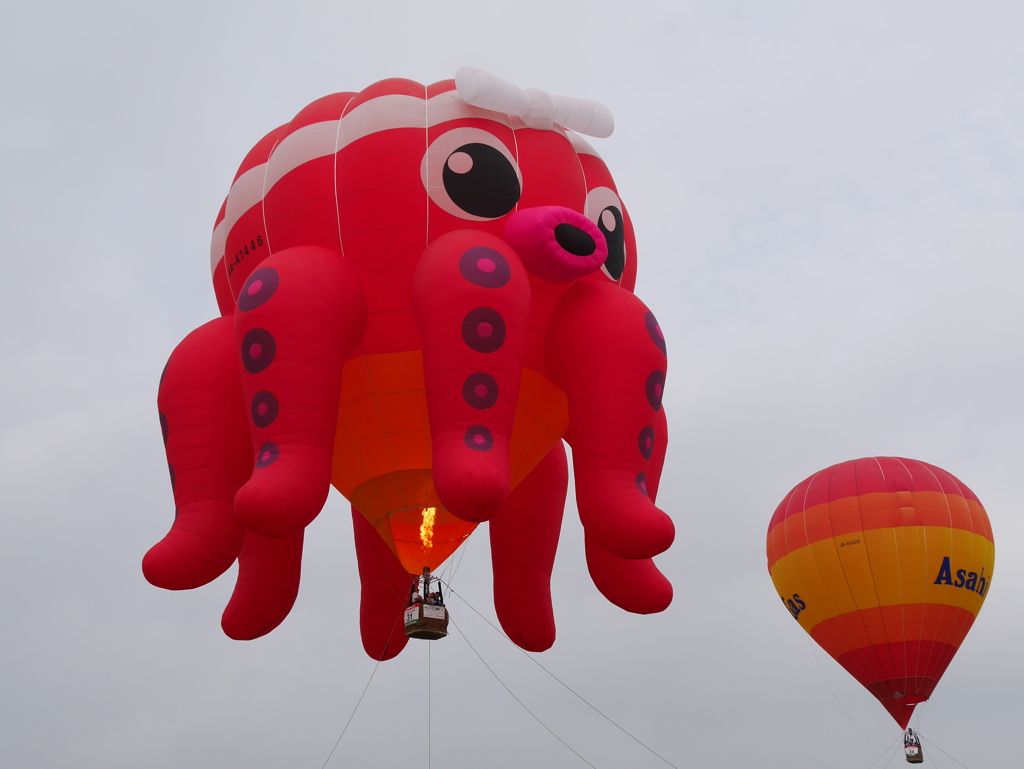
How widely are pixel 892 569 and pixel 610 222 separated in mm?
9502

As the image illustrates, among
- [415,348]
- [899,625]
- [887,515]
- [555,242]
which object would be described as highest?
[887,515]

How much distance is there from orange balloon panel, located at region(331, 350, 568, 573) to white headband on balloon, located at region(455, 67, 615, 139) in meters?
2.20

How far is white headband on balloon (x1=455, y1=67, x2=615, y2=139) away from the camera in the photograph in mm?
10516

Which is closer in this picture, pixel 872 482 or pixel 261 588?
pixel 261 588

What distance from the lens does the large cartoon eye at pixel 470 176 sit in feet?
33.8

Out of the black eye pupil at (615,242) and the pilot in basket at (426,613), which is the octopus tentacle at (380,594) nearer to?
the pilot in basket at (426,613)

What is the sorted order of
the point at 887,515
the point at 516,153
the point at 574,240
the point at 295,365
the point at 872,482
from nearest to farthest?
the point at 295,365, the point at 574,240, the point at 516,153, the point at 887,515, the point at 872,482

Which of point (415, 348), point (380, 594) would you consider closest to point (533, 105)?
point (415, 348)

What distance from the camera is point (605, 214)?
36.8 ft

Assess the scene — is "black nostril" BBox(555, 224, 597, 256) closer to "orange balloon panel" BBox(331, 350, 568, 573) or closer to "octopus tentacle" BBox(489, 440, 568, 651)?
"orange balloon panel" BBox(331, 350, 568, 573)

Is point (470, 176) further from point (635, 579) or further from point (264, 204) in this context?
point (635, 579)

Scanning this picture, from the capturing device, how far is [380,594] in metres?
12.9

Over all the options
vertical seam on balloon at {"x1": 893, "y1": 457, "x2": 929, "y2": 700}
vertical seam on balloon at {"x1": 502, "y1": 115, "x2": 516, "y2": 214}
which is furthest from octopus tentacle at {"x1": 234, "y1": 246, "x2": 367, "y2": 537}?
vertical seam on balloon at {"x1": 893, "y1": 457, "x2": 929, "y2": 700}

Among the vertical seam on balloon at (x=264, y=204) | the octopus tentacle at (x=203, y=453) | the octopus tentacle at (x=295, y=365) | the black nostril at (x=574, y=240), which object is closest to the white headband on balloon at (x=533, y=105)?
the black nostril at (x=574, y=240)
